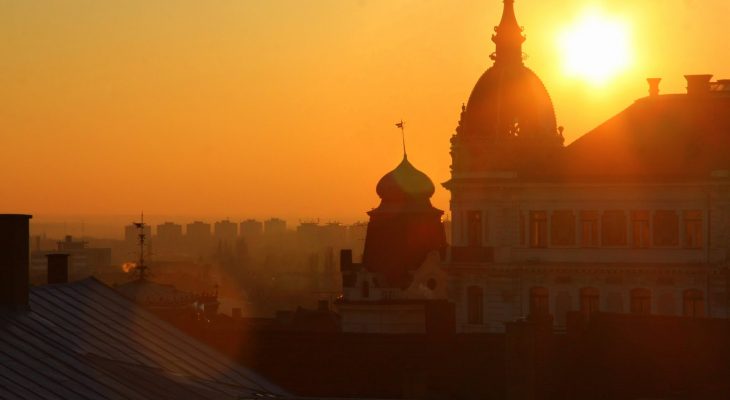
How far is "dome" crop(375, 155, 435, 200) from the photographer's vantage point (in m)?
108

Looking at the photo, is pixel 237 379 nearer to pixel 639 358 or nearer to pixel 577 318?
pixel 639 358

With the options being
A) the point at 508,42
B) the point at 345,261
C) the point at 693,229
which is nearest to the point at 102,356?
the point at 693,229

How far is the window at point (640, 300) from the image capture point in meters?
88.4

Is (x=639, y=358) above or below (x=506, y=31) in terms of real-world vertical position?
below

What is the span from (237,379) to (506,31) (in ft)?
183

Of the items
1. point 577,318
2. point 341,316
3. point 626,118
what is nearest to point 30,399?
point 577,318

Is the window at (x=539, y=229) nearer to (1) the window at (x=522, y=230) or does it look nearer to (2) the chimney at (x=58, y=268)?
(1) the window at (x=522, y=230)

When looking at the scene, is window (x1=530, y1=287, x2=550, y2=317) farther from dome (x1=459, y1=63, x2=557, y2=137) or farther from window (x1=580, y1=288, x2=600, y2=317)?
dome (x1=459, y1=63, x2=557, y2=137)

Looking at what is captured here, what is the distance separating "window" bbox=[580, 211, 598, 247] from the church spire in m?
10.9

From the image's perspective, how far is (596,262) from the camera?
293 feet

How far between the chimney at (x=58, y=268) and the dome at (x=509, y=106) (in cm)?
4424

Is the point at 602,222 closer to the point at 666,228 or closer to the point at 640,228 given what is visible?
the point at 640,228

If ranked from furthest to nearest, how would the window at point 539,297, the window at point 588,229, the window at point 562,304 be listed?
the window at point 588,229, the window at point 539,297, the window at point 562,304

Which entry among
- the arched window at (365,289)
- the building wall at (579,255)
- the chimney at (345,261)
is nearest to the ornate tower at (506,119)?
the building wall at (579,255)
